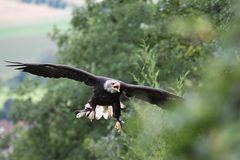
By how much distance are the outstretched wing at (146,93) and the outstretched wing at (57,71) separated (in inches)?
18.6

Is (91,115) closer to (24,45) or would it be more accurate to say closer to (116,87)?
(116,87)

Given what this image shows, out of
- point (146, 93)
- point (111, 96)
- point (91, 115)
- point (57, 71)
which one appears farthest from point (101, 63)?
point (91, 115)

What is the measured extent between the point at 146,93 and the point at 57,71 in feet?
5.23

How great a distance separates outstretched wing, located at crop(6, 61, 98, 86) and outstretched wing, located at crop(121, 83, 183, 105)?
0.47m

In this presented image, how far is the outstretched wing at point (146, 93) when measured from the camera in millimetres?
7355

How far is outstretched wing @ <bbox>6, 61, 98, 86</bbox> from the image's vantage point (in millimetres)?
8195

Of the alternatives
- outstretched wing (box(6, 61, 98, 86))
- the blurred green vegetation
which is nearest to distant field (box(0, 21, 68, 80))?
the blurred green vegetation

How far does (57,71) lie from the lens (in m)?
8.85

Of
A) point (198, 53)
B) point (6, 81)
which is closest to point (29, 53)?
point (6, 81)

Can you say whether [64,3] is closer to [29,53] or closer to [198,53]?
[29,53]

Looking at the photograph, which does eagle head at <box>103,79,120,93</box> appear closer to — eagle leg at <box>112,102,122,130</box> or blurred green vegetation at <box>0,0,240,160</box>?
eagle leg at <box>112,102,122,130</box>

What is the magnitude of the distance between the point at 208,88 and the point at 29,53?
37873mm

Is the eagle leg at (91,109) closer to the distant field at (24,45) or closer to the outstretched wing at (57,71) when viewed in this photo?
the outstretched wing at (57,71)

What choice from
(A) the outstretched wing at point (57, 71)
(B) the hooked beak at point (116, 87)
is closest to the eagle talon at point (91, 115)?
(B) the hooked beak at point (116, 87)
